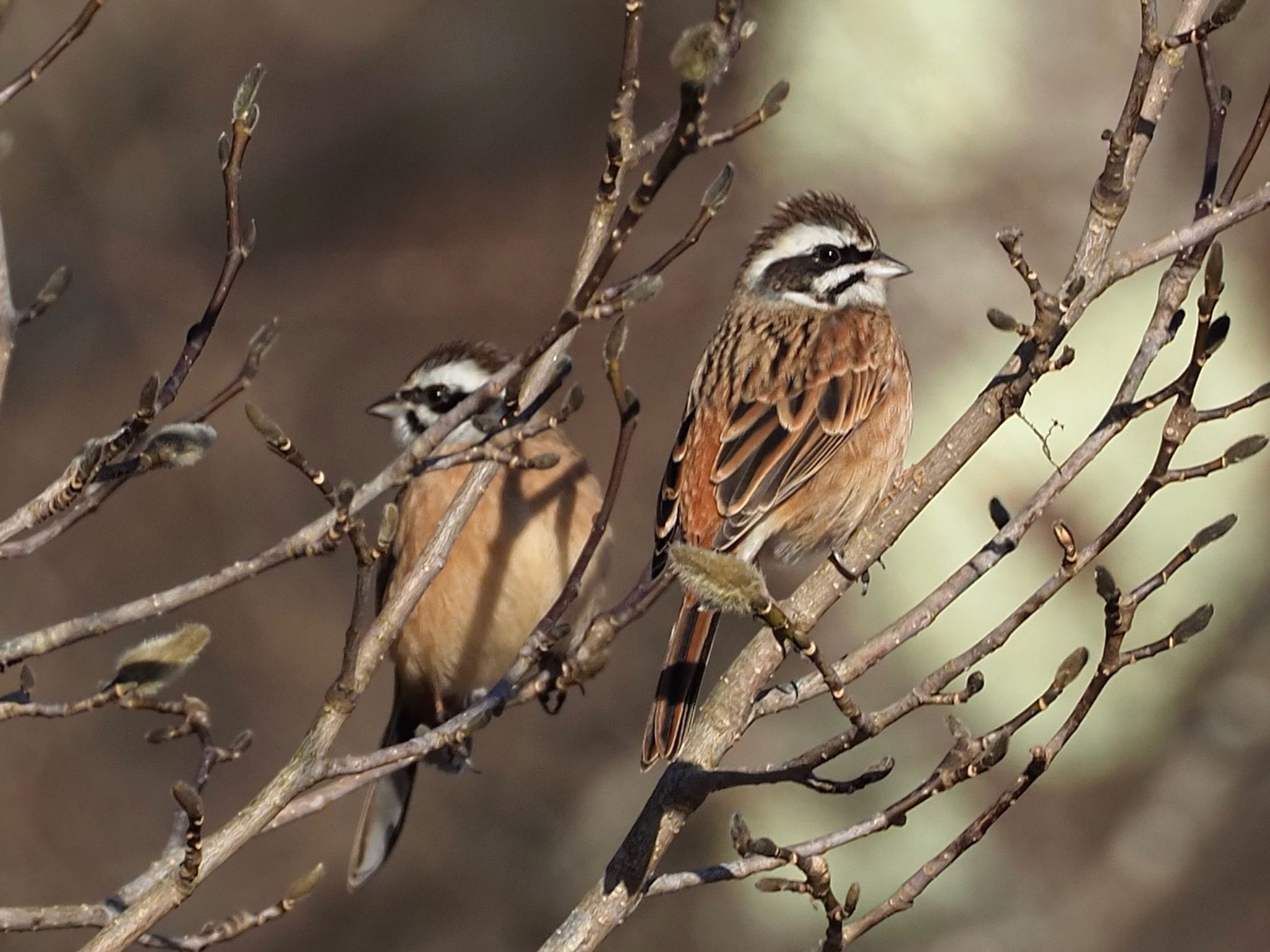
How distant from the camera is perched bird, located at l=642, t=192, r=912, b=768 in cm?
479

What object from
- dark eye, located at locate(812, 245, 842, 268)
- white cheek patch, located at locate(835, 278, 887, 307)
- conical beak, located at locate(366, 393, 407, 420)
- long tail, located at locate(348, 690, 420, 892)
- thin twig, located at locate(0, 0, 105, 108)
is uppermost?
dark eye, located at locate(812, 245, 842, 268)

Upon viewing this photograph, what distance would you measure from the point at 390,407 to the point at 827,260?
1527 mm

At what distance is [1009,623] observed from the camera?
3.26 meters

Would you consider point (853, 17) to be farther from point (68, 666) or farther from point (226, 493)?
point (68, 666)

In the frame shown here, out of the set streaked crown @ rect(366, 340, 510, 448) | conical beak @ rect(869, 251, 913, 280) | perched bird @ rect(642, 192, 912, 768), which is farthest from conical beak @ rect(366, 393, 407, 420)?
conical beak @ rect(869, 251, 913, 280)

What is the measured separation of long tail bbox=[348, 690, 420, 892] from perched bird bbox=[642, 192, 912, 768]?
1428 millimetres

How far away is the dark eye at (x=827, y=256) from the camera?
5.51 metres

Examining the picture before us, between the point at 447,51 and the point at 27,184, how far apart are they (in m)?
2.66

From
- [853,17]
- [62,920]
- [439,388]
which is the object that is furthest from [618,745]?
[62,920]

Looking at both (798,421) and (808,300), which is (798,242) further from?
(798,421)

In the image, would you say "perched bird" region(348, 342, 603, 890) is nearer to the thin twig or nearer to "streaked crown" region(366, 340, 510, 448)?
"streaked crown" region(366, 340, 510, 448)

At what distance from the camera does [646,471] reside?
8695 millimetres

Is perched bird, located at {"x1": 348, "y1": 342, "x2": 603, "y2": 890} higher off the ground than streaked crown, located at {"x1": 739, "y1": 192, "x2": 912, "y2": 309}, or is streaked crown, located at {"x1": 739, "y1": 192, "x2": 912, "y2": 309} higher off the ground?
streaked crown, located at {"x1": 739, "y1": 192, "x2": 912, "y2": 309}

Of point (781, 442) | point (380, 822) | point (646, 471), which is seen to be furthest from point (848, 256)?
point (646, 471)
